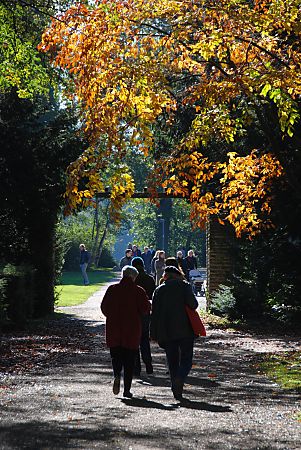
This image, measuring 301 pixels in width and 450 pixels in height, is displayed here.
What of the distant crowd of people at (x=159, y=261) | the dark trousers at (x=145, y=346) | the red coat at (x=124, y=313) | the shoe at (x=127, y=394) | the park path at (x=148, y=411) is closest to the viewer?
the park path at (x=148, y=411)

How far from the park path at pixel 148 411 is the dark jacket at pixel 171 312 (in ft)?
2.74

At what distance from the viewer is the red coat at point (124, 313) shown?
502 inches

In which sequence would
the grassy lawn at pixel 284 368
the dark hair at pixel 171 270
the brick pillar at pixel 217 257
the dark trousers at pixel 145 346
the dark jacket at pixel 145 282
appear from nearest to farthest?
1. the dark hair at pixel 171 270
2. the grassy lawn at pixel 284 368
3. the dark trousers at pixel 145 346
4. the dark jacket at pixel 145 282
5. the brick pillar at pixel 217 257

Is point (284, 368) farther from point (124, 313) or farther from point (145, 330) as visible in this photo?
point (124, 313)

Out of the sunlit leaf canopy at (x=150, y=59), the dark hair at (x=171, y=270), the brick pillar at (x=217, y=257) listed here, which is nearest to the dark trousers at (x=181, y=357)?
the dark hair at (x=171, y=270)

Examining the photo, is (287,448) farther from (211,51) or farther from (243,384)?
(211,51)

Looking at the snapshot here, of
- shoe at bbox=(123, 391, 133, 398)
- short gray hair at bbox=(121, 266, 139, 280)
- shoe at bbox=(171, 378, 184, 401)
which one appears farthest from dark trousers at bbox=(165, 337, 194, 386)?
short gray hair at bbox=(121, 266, 139, 280)

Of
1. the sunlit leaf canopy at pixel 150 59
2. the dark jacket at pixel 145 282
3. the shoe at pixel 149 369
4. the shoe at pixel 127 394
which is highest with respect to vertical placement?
the sunlit leaf canopy at pixel 150 59

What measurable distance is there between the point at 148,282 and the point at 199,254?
70544mm

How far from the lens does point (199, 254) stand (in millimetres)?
85750

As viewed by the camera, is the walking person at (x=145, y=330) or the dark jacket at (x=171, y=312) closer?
the dark jacket at (x=171, y=312)

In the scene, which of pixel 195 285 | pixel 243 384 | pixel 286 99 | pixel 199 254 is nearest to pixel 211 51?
pixel 286 99

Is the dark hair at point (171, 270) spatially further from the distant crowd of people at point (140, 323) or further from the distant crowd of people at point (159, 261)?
the distant crowd of people at point (159, 261)

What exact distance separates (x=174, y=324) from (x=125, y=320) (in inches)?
25.7
